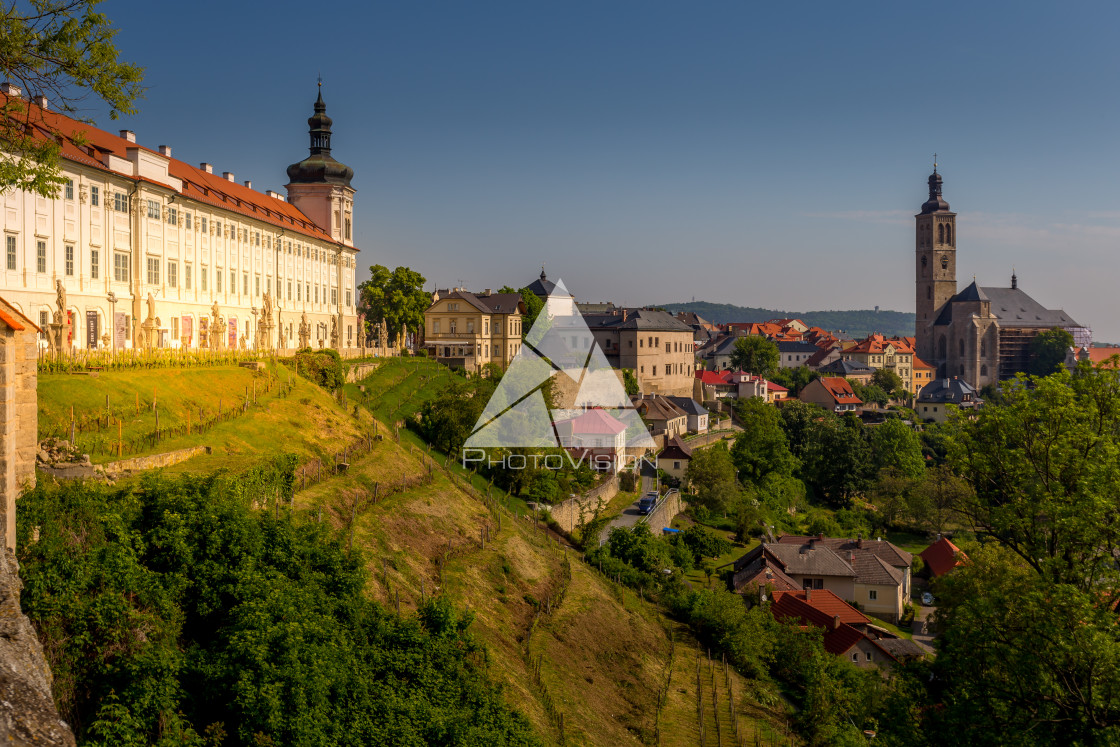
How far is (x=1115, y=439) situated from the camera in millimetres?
18469

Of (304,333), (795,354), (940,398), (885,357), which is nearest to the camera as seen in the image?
(304,333)

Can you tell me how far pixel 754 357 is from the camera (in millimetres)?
118000

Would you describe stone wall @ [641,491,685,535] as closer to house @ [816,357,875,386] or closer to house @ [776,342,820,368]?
house @ [816,357,875,386]

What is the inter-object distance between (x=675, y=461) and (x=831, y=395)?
5104 centimetres

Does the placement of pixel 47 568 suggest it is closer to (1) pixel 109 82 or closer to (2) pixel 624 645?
(1) pixel 109 82

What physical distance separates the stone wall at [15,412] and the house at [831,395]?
101252 millimetres

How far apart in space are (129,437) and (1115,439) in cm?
2245

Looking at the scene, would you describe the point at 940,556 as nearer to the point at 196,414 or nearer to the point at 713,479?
the point at 713,479

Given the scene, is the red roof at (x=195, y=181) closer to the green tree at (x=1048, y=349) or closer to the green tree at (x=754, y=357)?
the green tree at (x=754, y=357)

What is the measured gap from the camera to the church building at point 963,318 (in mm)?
139500

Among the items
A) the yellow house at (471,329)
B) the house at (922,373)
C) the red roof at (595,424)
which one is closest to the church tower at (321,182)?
the yellow house at (471,329)

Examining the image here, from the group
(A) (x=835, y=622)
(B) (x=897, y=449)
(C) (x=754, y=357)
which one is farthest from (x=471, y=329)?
(C) (x=754, y=357)

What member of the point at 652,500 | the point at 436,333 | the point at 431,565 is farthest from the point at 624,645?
the point at 436,333

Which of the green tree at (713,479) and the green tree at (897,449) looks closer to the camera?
the green tree at (713,479)
